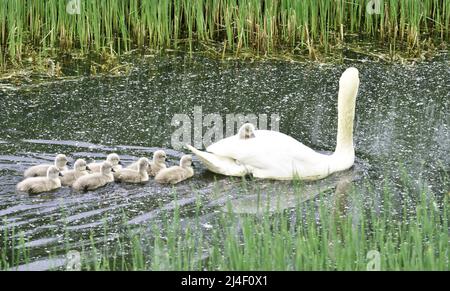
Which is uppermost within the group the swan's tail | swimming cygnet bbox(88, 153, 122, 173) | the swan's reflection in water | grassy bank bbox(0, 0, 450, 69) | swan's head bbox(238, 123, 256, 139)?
grassy bank bbox(0, 0, 450, 69)

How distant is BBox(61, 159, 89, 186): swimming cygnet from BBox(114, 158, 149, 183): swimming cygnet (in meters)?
0.23

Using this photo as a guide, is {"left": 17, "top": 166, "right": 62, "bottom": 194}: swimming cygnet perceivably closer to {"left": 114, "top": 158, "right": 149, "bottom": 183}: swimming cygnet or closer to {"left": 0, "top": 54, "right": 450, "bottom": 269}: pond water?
{"left": 0, "top": 54, "right": 450, "bottom": 269}: pond water

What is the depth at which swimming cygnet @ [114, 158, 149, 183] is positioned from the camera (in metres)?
7.15

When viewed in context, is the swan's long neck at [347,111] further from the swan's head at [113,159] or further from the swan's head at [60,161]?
the swan's head at [60,161]

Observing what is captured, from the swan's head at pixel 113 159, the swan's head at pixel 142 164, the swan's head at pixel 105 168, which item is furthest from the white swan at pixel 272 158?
the swan's head at pixel 105 168

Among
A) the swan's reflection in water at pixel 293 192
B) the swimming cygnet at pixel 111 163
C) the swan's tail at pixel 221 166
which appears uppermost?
the swimming cygnet at pixel 111 163

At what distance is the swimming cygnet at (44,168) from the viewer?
7.20 metres

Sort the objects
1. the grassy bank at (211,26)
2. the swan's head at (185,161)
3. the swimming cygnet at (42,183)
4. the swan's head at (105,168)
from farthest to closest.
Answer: the grassy bank at (211,26)
the swan's head at (185,161)
the swan's head at (105,168)
the swimming cygnet at (42,183)

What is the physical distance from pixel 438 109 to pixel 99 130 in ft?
8.99

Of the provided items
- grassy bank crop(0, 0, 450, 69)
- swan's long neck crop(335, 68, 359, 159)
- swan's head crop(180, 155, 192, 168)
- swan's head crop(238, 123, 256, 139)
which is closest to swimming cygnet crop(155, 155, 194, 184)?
swan's head crop(180, 155, 192, 168)

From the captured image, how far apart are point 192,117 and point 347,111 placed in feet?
4.55

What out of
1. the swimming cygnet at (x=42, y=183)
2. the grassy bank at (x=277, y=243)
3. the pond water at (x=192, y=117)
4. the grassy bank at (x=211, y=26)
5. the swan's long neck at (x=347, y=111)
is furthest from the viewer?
the grassy bank at (x=211, y=26)

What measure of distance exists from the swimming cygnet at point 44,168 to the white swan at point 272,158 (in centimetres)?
86

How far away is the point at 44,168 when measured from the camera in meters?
7.24
